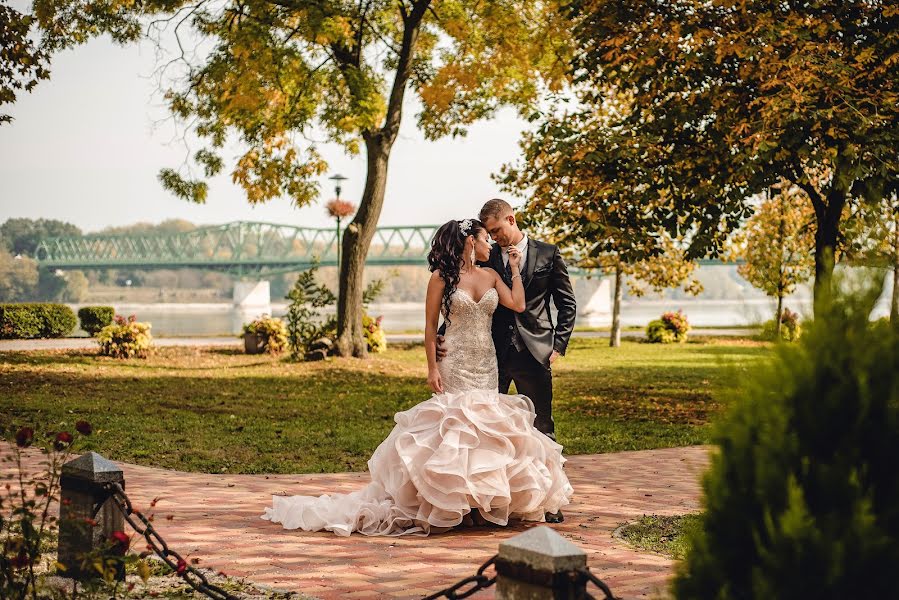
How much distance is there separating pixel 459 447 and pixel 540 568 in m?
3.13

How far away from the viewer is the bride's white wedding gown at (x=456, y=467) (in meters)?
5.76

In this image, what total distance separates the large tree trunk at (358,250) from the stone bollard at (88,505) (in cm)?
1628

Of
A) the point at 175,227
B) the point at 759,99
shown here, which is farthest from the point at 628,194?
the point at 175,227

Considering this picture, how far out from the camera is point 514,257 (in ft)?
20.8

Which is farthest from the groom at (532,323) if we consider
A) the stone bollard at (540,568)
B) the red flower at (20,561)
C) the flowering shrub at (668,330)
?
the flowering shrub at (668,330)

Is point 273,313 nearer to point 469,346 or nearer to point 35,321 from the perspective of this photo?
point 35,321

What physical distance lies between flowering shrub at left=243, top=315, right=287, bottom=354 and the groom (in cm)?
1671

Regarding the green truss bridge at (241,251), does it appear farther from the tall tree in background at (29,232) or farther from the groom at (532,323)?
the groom at (532,323)

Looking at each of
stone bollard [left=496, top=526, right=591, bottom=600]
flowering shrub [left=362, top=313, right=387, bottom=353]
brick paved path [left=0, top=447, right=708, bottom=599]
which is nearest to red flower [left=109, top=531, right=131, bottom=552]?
brick paved path [left=0, top=447, right=708, bottom=599]

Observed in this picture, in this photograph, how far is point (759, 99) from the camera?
35.9 ft

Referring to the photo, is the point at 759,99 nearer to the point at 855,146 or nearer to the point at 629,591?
the point at 855,146

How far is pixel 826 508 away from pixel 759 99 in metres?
9.68

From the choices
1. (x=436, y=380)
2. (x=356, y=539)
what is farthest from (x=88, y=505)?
(x=436, y=380)

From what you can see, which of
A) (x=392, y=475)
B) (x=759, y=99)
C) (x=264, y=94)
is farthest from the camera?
(x=264, y=94)
